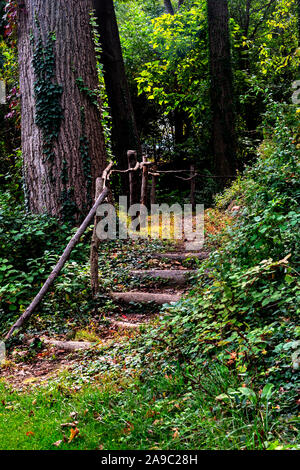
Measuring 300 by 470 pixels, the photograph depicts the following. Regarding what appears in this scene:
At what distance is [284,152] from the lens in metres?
4.91

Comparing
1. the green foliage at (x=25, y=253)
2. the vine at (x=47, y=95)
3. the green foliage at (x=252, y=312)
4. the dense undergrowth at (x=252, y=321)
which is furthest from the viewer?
the vine at (x=47, y=95)

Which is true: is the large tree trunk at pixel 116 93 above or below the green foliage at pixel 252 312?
above

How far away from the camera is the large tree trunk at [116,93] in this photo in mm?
11189

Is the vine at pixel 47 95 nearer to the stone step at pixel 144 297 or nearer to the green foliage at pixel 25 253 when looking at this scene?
the green foliage at pixel 25 253

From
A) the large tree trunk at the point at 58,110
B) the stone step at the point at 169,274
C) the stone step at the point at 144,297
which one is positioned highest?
the large tree trunk at the point at 58,110

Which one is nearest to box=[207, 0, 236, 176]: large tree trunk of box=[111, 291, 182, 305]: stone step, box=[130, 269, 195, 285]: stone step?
box=[130, 269, 195, 285]: stone step

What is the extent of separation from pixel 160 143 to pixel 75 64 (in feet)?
34.8

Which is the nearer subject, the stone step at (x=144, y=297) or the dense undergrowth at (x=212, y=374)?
the dense undergrowth at (x=212, y=374)

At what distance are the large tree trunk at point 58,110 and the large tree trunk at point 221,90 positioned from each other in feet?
17.2

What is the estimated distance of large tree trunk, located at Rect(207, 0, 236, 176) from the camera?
12039 mm

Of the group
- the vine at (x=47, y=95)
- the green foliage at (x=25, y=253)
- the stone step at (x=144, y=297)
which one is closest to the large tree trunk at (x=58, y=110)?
the vine at (x=47, y=95)

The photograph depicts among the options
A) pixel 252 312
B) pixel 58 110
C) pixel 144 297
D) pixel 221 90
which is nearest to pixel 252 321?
pixel 252 312

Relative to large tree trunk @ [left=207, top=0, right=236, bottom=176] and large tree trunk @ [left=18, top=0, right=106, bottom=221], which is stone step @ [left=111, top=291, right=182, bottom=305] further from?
large tree trunk @ [left=207, top=0, right=236, bottom=176]

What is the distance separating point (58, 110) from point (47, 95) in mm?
358
